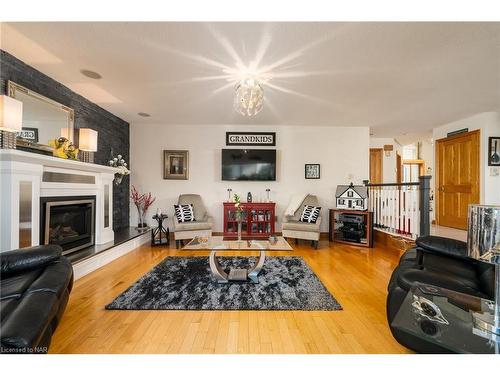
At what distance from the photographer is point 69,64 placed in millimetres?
2387

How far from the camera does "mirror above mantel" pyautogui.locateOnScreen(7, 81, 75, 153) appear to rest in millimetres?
2367

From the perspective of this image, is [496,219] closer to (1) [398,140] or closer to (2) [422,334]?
(2) [422,334]

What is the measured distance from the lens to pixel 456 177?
4539mm

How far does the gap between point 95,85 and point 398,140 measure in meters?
6.95

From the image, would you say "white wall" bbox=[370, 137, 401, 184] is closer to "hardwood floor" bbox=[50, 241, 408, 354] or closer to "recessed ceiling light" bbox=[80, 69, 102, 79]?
"hardwood floor" bbox=[50, 241, 408, 354]

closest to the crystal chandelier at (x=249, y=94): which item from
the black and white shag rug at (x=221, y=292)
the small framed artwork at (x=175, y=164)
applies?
the black and white shag rug at (x=221, y=292)

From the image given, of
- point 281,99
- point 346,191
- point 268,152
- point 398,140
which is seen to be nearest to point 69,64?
point 281,99

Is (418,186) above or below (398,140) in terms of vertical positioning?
below

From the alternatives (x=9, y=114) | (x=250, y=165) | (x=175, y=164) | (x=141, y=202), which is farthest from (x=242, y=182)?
(x=9, y=114)

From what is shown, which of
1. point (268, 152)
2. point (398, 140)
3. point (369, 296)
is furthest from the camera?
point (398, 140)

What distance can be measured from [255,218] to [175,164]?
212cm

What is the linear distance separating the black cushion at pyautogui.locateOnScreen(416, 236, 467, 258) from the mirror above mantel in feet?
14.0

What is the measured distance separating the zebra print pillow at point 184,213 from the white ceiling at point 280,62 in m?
1.79
